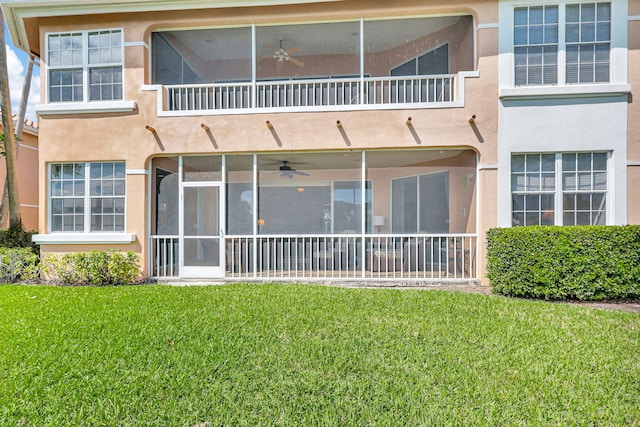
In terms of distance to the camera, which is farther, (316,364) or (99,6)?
(99,6)

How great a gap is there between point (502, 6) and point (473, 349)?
26.7 feet

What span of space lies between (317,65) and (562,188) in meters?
7.97

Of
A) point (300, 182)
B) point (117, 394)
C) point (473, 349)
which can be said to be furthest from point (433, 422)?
point (300, 182)

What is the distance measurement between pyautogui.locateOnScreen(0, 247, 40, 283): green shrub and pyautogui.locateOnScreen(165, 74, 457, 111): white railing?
529 cm

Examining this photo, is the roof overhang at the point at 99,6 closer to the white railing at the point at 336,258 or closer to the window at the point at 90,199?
the window at the point at 90,199

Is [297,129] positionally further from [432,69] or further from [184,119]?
[432,69]

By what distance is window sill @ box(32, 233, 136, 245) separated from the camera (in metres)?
9.67

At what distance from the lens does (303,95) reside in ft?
32.5

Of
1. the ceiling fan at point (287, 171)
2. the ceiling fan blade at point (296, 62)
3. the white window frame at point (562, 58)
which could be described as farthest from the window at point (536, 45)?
the ceiling fan at point (287, 171)

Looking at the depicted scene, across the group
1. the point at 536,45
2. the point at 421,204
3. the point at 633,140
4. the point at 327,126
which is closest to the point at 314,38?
the point at 327,126

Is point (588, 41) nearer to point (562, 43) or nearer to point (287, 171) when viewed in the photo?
point (562, 43)

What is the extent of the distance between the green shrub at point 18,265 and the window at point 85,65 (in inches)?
161

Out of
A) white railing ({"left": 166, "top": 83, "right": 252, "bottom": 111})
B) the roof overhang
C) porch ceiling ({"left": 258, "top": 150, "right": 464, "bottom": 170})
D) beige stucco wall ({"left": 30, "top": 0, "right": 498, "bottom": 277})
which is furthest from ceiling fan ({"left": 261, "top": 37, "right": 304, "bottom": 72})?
porch ceiling ({"left": 258, "top": 150, "right": 464, "bottom": 170})

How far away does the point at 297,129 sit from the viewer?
957cm
